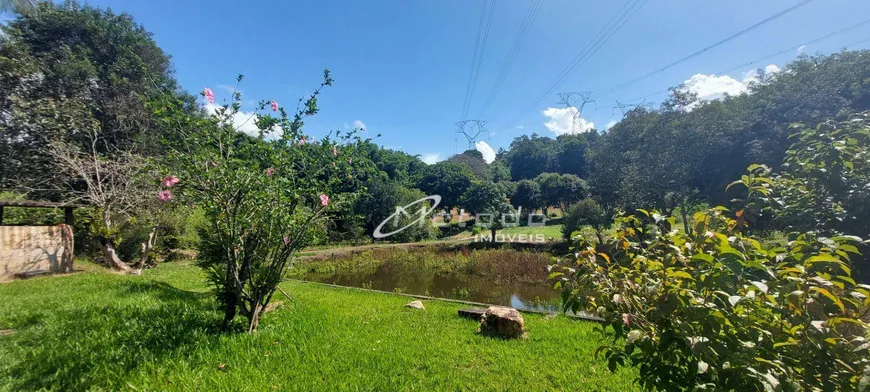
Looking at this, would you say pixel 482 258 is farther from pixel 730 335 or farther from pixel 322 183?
pixel 730 335

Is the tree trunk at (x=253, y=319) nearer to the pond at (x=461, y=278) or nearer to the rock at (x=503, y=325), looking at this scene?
the rock at (x=503, y=325)

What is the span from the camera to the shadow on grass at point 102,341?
2641mm

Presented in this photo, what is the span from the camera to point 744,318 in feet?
3.71

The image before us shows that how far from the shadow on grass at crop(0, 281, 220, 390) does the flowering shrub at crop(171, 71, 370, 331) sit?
561 mm

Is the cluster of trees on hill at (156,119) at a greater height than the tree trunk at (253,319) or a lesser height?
greater

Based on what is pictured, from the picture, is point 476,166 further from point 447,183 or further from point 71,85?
point 71,85

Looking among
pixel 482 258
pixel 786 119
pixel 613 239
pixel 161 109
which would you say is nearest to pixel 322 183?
pixel 161 109

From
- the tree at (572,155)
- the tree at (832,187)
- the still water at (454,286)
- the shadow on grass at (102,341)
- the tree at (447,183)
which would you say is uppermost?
the tree at (572,155)

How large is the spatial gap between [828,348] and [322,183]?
3827mm

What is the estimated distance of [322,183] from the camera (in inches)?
154

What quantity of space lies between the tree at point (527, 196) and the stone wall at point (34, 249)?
33.0 metres

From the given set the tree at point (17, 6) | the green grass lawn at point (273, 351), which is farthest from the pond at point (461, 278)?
the tree at point (17, 6)

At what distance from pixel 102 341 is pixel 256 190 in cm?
196
